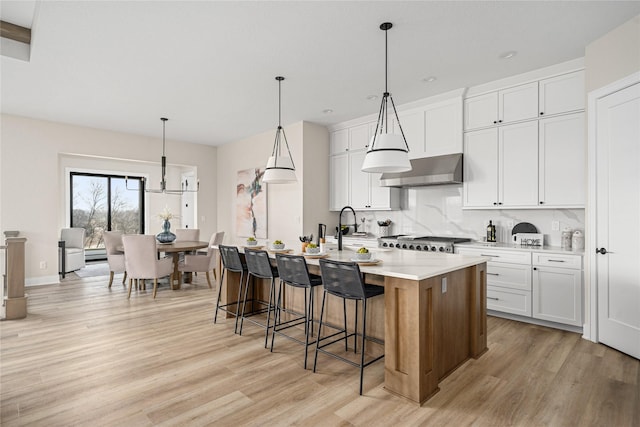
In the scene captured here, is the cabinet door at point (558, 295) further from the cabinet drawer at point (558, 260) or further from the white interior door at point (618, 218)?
the white interior door at point (618, 218)

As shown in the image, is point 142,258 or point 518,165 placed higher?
point 518,165

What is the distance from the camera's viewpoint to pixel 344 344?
312cm

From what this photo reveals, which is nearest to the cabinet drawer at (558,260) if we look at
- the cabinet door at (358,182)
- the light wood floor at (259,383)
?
the light wood floor at (259,383)

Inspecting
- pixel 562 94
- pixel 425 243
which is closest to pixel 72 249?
pixel 425 243

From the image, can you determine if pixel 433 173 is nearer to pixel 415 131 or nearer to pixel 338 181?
pixel 415 131

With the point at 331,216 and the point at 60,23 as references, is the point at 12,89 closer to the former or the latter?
the point at 60,23

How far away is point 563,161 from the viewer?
3693mm

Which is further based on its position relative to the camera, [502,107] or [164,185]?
[164,185]

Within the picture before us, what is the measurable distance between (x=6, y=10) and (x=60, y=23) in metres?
0.79

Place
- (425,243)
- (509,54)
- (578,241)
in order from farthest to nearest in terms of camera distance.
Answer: (425,243)
(578,241)
(509,54)

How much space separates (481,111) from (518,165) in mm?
829

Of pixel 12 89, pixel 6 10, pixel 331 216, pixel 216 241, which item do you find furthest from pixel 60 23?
pixel 331 216

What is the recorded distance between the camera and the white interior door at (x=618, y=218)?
9.36ft

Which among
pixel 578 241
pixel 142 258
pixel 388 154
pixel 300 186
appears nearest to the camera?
pixel 388 154
